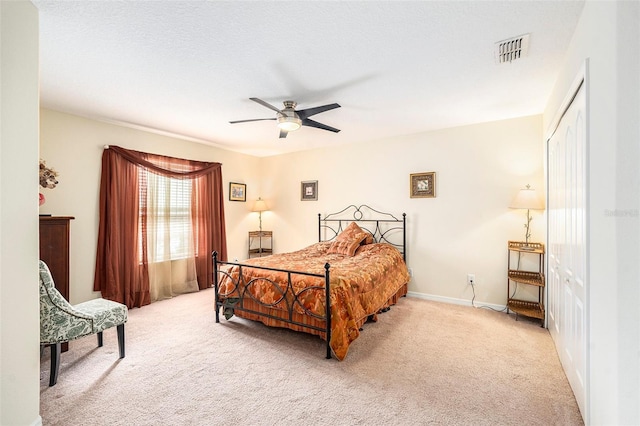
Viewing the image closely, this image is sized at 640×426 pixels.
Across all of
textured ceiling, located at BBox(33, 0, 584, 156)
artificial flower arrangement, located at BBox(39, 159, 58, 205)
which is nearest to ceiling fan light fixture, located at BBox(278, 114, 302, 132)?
textured ceiling, located at BBox(33, 0, 584, 156)

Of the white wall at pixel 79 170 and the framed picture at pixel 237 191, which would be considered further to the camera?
the framed picture at pixel 237 191

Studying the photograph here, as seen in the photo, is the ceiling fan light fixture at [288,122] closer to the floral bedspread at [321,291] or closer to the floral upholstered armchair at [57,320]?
the floral bedspread at [321,291]

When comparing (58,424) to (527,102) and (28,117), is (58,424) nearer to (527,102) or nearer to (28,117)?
(28,117)

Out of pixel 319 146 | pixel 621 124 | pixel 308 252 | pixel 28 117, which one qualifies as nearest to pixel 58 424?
pixel 28 117

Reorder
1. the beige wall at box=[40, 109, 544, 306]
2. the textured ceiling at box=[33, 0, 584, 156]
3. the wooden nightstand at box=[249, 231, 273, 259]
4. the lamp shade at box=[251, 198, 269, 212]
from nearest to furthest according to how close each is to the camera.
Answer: the textured ceiling at box=[33, 0, 584, 156] → the beige wall at box=[40, 109, 544, 306] → the lamp shade at box=[251, 198, 269, 212] → the wooden nightstand at box=[249, 231, 273, 259]

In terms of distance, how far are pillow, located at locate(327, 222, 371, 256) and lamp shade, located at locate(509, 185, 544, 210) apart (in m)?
2.10

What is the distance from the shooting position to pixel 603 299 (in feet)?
4.80

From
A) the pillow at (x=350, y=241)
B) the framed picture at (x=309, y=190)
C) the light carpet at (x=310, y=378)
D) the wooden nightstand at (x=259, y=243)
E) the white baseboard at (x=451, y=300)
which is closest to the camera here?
the light carpet at (x=310, y=378)

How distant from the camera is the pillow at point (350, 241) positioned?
435 centimetres

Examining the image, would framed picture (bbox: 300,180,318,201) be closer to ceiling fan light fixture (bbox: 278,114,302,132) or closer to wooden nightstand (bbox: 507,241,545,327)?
ceiling fan light fixture (bbox: 278,114,302,132)

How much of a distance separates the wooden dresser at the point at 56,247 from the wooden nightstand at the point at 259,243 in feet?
11.2

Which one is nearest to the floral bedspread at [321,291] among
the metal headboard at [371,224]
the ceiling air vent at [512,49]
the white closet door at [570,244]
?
the metal headboard at [371,224]

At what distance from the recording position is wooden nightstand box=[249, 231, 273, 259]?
613 cm

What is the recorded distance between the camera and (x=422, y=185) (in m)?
4.51
